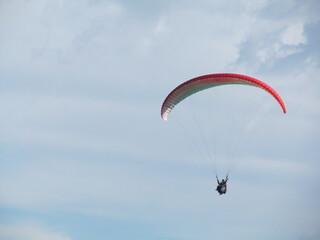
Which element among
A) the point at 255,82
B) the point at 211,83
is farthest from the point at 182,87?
the point at 255,82

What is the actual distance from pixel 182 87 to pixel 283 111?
9.55 meters

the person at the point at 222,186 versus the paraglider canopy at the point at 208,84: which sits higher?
the paraglider canopy at the point at 208,84

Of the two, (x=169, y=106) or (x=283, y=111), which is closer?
(x=283, y=111)

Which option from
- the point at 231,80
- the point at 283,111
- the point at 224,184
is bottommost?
the point at 224,184

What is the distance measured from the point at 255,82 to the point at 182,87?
6.89 m

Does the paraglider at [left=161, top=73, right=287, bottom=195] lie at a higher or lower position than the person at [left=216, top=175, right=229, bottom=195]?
higher

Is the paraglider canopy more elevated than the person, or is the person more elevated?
the paraglider canopy

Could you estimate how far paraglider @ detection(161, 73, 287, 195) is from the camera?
5053cm

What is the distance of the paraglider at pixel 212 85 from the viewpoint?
50531 mm

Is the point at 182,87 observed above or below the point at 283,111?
above

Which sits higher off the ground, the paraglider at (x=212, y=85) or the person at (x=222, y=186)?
the paraglider at (x=212, y=85)

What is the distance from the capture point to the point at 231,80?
2034 inches

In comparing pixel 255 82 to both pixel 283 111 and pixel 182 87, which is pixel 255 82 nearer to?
pixel 283 111

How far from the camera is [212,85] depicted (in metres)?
53.7
